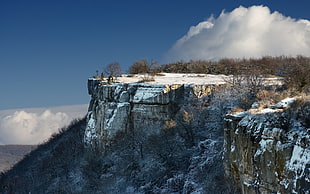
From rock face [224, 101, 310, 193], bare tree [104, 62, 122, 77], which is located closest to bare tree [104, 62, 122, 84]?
bare tree [104, 62, 122, 77]

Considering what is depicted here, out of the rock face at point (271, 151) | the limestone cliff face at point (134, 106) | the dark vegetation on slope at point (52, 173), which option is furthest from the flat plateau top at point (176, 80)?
the rock face at point (271, 151)

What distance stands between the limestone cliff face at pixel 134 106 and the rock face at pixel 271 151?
12.5 meters

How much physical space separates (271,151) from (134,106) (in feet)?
57.2

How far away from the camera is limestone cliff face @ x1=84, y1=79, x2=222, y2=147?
2583cm

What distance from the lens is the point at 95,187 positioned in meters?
24.6

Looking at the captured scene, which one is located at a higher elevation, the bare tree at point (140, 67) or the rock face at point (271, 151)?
the bare tree at point (140, 67)

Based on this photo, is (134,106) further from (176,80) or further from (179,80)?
(179,80)

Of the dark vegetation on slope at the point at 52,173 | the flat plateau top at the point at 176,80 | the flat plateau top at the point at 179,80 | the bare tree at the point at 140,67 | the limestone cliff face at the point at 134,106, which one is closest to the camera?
the limestone cliff face at the point at 134,106

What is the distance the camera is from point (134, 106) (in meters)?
27.2

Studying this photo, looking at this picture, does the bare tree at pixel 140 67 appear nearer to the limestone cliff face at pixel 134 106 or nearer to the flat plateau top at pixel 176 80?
the flat plateau top at pixel 176 80

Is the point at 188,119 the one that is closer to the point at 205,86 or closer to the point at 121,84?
the point at 205,86

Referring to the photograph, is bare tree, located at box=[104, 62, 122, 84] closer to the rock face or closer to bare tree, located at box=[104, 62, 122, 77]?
bare tree, located at box=[104, 62, 122, 77]

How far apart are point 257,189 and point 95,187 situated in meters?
15.6

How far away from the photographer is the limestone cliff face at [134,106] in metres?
25.8
